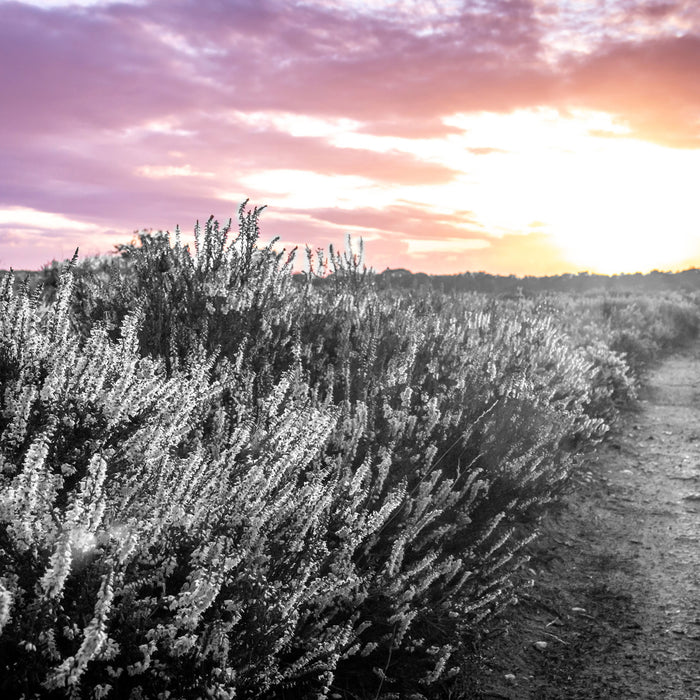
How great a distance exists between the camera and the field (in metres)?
1.73

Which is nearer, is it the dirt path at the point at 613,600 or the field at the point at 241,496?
the field at the point at 241,496

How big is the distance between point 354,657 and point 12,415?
164 cm

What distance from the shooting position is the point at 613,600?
325 centimetres

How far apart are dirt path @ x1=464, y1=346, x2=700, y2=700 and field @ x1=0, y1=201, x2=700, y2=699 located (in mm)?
155

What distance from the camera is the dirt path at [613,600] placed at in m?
2.60

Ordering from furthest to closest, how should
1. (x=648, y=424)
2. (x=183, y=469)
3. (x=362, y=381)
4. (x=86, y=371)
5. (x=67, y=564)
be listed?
(x=648, y=424), (x=362, y=381), (x=86, y=371), (x=183, y=469), (x=67, y=564)

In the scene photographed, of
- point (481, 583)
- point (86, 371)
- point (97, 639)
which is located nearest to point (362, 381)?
point (481, 583)

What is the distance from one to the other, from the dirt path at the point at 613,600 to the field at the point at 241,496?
16 cm

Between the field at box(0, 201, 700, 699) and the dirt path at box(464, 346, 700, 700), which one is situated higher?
the field at box(0, 201, 700, 699)

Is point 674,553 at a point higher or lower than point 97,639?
lower

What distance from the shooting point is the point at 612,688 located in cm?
254

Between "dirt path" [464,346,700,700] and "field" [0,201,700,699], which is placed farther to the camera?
"dirt path" [464,346,700,700]

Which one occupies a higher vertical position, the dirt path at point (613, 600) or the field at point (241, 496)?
the field at point (241, 496)

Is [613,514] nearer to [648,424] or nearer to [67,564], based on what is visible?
[648,424]
